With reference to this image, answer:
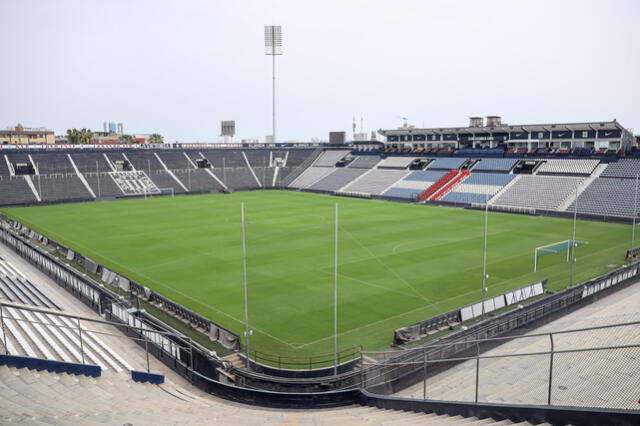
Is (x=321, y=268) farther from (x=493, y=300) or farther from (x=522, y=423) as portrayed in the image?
(x=522, y=423)

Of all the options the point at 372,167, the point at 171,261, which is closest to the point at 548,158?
the point at 372,167

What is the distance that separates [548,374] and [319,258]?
28.3 metres

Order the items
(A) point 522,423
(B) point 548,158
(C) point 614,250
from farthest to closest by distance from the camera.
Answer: (B) point 548,158, (C) point 614,250, (A) point 522,423

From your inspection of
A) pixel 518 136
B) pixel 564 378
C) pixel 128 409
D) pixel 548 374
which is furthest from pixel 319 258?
pixel 518 136

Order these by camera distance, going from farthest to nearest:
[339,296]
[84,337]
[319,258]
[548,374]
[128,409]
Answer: [319,258]
[339,296]
[84,337]
[128,409]
[548,374]

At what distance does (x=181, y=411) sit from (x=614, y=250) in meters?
40.0

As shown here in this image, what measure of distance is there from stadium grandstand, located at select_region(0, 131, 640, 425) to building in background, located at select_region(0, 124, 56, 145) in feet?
211

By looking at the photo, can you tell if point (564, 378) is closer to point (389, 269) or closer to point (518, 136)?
point (389, 269)

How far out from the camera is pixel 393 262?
37.5 meters

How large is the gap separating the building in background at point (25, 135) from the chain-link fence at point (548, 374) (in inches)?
5952

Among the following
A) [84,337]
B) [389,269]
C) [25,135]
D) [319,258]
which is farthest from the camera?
[25,135]

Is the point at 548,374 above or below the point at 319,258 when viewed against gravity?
above

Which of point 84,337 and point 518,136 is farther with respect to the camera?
point 518,136

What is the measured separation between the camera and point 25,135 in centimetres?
14588
